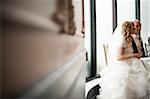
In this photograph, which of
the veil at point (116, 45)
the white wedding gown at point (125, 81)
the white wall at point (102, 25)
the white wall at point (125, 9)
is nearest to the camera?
the white wedding gown at point (125, 81)

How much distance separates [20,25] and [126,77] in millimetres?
2423

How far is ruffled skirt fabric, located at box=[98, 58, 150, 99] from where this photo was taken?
2629mm

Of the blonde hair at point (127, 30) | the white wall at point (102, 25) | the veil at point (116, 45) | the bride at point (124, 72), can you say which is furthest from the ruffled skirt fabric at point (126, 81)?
the white wall at point (102, 25)

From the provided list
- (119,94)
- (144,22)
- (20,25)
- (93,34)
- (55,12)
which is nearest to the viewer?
(20,25)

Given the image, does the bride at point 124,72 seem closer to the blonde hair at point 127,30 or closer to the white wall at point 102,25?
the blonde hair at point 127,30

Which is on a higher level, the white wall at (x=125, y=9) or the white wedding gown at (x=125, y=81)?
the white wall at (x=125, y=9)

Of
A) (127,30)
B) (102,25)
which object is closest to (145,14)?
(102,25)

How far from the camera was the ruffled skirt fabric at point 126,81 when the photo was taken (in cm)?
263

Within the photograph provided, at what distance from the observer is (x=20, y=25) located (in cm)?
34

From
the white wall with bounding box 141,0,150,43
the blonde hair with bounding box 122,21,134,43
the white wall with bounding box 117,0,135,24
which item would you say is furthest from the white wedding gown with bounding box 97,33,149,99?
the white wall with bounding box 141,0,150,43

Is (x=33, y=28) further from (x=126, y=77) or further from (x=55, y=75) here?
(x=126, y=77)

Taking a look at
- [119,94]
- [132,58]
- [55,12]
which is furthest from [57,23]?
[132,58]

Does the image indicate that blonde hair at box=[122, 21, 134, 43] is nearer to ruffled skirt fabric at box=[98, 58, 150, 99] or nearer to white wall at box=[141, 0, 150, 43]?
ruffled skirt fabric at box=[98, 58, 150, 99]

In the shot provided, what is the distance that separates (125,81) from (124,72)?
108 mm
